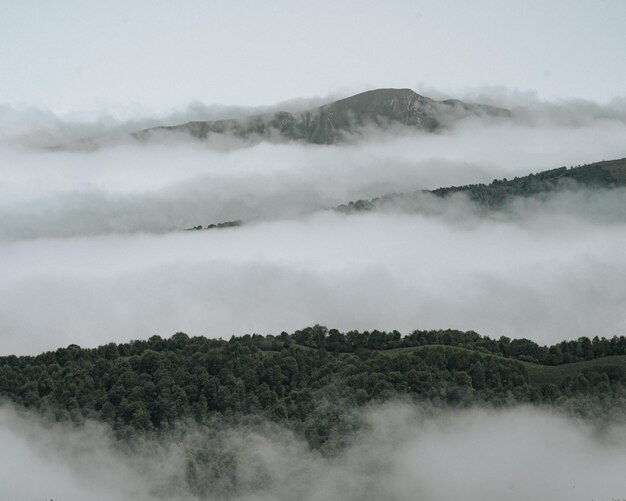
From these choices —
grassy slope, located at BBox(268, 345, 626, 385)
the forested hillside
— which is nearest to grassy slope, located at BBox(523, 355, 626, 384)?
grassy slope, located at BBox(268, 345, 626, 385)

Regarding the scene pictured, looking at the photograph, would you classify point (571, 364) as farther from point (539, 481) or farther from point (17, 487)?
point (17, 487)

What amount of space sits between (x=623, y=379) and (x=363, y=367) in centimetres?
4709

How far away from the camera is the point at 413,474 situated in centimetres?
13125

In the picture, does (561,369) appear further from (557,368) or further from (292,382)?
(292,382)

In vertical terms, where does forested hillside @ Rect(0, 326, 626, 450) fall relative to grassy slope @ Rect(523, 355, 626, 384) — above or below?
above

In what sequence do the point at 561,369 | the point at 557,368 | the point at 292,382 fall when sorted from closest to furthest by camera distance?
the point at 292,382, the point at 561,369, the point at 557,368

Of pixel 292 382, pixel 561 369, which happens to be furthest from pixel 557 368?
pixel 292 382

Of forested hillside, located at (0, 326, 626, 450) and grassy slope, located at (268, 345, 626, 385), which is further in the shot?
grassy slope, located at (268, 345, 626, 385)

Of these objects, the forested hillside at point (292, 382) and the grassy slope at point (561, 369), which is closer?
the forested hillside at point (292, 382)

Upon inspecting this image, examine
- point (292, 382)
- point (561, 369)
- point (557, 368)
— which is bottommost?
point (557, 368)

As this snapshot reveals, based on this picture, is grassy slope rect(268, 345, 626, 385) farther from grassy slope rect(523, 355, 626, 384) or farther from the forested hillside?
the forested hillside

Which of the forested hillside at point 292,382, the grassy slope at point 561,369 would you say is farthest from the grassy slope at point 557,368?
the forested hillside at point 292,382

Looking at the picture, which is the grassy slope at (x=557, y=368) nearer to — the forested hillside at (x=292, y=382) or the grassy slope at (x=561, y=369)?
the grassy slope at (x=561, y=369)

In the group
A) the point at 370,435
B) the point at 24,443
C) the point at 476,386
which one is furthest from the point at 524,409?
the point at 24,443
